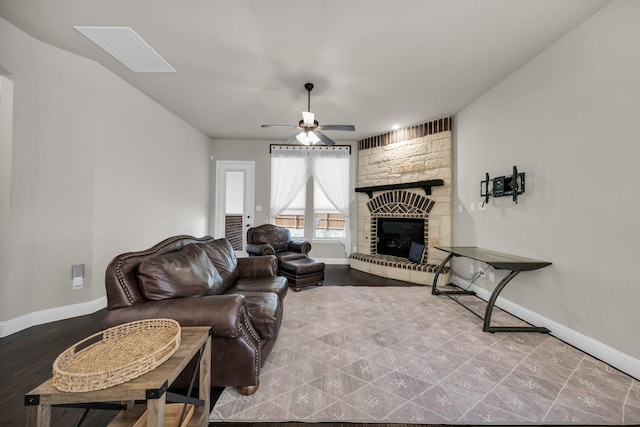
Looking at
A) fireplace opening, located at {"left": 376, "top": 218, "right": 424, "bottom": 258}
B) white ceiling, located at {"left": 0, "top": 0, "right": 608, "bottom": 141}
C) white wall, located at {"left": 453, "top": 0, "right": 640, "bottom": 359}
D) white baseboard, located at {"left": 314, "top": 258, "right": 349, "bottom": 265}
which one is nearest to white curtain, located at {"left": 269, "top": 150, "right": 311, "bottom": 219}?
white baseboard, located at {"left": 314, "top": 258, "right": 349, "bottom": 265}

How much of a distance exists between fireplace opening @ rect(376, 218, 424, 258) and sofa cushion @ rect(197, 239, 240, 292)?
10.4ft

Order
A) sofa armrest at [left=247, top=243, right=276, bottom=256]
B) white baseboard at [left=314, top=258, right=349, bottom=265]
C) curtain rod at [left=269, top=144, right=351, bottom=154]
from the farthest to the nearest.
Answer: white baseboard at [left=314, top=258, right=349, bottom=265] < curtain rod at [left=269, top=144, right=351, bottom=154] < sofa armrest at [left=247, top=243, right=276, bottom=256]

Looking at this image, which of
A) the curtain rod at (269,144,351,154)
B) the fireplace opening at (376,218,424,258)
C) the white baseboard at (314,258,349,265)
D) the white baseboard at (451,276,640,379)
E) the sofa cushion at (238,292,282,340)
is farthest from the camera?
the white baseboard at (314,258,349,265)

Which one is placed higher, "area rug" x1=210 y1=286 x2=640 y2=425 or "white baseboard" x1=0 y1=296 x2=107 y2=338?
"white baseboard" x1=0 y1=296 x2=107 y2=338

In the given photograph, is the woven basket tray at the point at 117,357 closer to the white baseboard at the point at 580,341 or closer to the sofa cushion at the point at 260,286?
the sofa cushion at the point at 260,286

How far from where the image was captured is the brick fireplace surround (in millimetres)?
4062

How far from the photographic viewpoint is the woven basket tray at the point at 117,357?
811 mm

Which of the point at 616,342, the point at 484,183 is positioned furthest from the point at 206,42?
the point at 616,342

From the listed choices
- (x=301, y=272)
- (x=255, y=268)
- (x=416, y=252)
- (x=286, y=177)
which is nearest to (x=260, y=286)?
(x=255, y=268)

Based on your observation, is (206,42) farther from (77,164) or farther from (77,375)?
(77,375)

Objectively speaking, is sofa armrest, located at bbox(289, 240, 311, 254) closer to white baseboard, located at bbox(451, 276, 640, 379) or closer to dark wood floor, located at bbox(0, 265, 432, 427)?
dark wood floor, located at bbox(0, 265, 432, 427)

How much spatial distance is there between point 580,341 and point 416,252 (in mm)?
2299

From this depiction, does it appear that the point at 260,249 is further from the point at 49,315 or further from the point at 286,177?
the point at 49,315

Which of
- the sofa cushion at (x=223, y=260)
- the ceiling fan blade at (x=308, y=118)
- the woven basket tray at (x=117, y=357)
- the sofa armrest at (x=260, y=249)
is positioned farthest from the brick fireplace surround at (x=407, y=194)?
the woven basket tray at (x=117, y=357)
